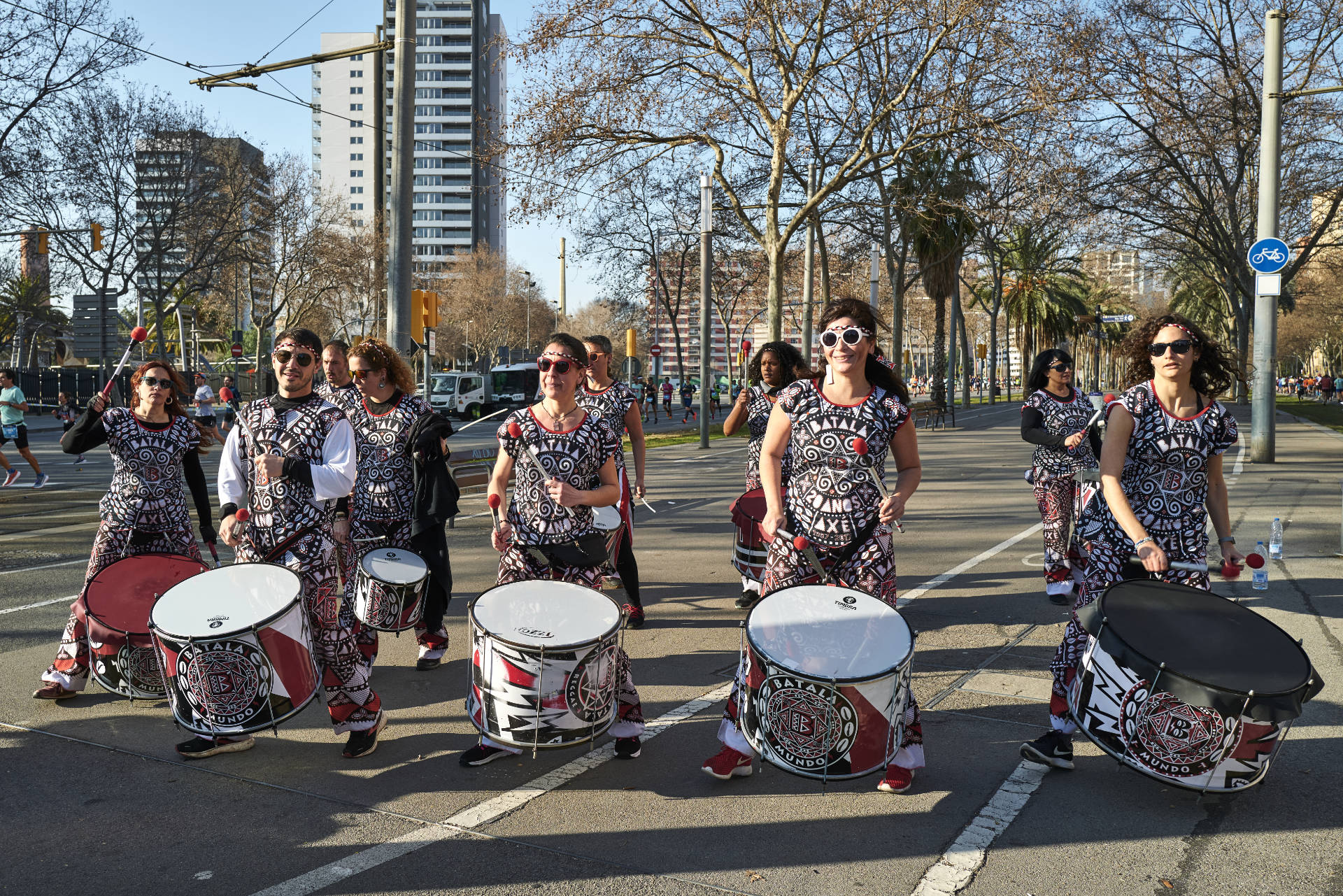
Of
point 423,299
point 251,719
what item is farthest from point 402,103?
point 251,719

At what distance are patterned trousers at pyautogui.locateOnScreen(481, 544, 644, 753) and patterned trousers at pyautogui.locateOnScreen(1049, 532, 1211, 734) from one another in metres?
1.79

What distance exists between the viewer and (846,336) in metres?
4.33

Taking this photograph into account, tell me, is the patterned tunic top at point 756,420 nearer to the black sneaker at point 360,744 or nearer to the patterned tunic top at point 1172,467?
the patterned tunic top at point 1172,467

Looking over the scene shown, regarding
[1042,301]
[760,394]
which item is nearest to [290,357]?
[760,394]

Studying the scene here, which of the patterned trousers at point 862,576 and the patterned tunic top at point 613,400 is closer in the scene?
the patterned trousers at point 862,576

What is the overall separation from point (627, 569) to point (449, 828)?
3.34m

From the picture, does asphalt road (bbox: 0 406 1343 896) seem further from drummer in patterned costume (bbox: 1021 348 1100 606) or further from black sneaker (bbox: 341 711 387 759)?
drummer in patterned costume (bbox: 1021 348 1100 606)

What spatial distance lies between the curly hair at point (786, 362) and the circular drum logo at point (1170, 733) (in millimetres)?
4335

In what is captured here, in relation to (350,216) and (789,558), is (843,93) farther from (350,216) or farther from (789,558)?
(350,216)

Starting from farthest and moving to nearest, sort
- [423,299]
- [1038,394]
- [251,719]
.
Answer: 1. [423,299]
2. [1038,394]
3. [251,719]

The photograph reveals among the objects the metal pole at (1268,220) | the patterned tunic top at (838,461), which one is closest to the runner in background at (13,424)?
the patterned tunic top at (838,461)

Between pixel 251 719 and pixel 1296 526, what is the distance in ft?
36.4

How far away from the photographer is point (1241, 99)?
94.1 feet

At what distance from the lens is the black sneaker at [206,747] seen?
4688 millimetres
